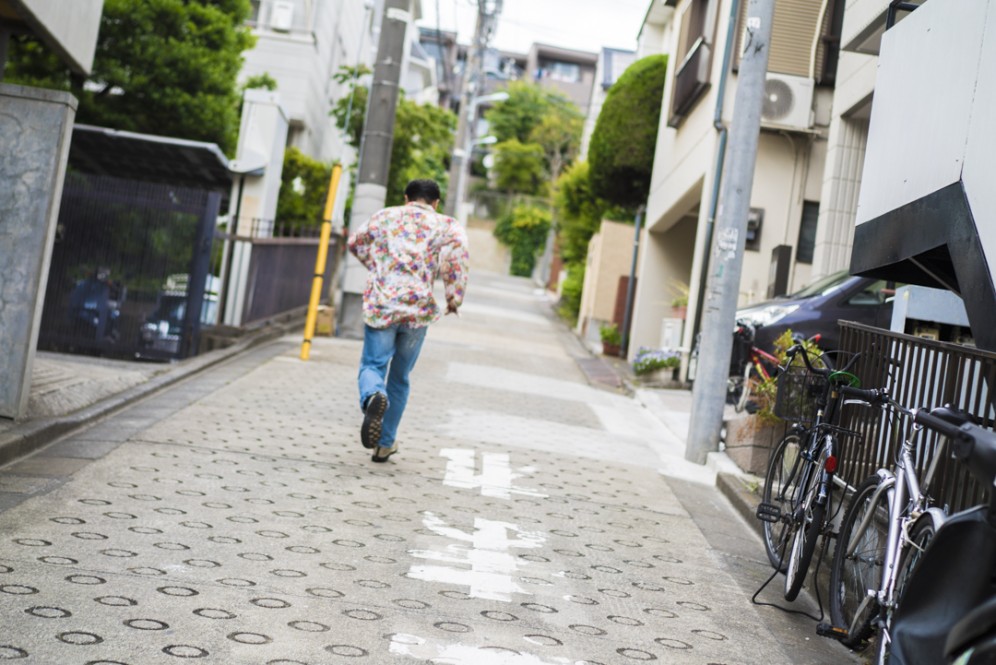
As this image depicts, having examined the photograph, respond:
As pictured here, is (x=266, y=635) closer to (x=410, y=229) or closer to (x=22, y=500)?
(x=22, y=500)

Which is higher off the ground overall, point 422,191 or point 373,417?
point 422,191

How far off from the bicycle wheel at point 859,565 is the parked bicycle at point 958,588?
42.3 inches

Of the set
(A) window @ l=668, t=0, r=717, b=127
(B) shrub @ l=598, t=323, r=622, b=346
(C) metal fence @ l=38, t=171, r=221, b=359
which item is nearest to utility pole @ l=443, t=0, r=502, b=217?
(B) shrub @ l=598, t=323, r=622, b=346

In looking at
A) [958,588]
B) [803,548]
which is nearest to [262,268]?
[803,548]

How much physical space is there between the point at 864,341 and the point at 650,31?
23802 mm

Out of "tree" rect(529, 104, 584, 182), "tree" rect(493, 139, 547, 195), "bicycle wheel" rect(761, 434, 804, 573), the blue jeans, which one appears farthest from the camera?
"tree" rect(493, 139, 547, 195)

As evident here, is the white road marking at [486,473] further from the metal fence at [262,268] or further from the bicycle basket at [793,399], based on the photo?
the metal fence at [262,268]

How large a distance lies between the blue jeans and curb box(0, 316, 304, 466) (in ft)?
6.46

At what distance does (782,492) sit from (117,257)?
342 inches

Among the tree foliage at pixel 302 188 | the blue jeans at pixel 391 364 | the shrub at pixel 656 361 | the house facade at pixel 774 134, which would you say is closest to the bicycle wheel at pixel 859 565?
the blue jeans at pixel 391 364

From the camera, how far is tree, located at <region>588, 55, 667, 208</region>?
23.7 m

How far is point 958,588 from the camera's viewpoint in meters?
3.27

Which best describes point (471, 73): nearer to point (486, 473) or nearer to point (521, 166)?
point (521, 166)

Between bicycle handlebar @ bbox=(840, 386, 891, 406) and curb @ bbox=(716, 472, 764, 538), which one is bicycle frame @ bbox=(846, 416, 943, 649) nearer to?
bicycle handlebar @ bbox=(840, 386, 891, 406)
